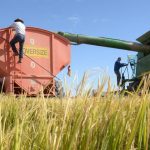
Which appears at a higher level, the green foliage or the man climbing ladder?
the man climbing ladder

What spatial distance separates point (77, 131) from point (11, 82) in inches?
328

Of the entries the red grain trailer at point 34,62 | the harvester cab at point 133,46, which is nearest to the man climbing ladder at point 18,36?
the red grain trailer at point 34,62

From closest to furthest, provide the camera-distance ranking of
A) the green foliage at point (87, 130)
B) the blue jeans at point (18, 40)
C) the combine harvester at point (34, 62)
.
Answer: the green foliage at point (87, 130) → the blue jeans at point (18, 40) → the combine harvester at point (34, 62)

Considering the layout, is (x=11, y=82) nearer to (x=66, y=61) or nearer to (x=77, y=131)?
(x=66, y=61)

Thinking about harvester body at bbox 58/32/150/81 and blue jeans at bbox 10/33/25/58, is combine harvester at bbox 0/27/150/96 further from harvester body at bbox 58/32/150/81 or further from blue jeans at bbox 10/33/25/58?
harvester body at bbox 58/32/150/81

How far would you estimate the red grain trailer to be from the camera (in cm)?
1009

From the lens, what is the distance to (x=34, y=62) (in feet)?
34.9

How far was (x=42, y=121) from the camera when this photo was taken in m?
1.89

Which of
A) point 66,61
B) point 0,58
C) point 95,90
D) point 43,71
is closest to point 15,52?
point 0,58

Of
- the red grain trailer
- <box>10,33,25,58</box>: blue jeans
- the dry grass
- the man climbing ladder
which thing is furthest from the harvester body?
the dry grass

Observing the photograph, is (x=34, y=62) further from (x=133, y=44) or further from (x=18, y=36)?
(x=133, y=44)

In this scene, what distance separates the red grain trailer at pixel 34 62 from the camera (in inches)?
397

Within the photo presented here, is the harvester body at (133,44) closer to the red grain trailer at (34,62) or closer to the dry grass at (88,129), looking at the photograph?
the red grain trailer at (34,62)

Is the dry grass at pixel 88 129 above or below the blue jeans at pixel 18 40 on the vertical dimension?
below
